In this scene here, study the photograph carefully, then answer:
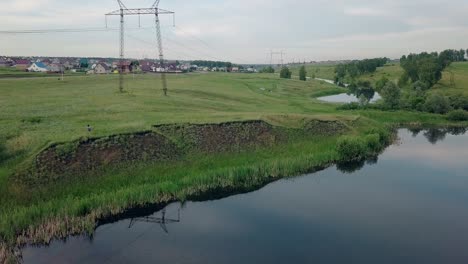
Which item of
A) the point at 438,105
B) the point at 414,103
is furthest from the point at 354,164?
the point at 414,103

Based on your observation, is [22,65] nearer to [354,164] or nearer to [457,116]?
[457,116]

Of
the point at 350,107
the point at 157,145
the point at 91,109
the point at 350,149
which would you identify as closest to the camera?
the point at 157,145

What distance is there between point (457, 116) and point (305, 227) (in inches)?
2513

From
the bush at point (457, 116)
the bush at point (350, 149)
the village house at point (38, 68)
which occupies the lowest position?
the bush at point (350, 149)

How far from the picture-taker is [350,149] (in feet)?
171

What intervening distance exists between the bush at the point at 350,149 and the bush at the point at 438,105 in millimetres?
42516

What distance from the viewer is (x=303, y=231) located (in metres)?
32.2

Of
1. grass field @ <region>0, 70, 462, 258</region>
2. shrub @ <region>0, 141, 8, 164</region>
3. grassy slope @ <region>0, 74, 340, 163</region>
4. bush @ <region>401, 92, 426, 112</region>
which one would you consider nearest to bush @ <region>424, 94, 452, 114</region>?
bush @ <region>401, 92, 426, 112</region>

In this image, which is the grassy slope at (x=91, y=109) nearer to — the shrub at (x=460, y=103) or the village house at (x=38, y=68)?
the shrub at (x=460, y=103)

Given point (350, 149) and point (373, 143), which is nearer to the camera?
point (350, 149)

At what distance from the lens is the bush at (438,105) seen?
87.2 m

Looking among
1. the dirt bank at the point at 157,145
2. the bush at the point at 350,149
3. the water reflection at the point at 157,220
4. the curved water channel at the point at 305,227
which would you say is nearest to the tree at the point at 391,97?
the dirt bank at the point at 157,145

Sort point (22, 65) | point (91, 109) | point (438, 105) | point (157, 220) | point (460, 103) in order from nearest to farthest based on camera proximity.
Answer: point (157, 220)
point (91, 109)
point (438, 105)
point (460, 103)
point (22, 65)

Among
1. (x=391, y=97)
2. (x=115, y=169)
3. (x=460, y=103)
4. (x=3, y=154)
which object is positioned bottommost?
(x=115, y=169)
